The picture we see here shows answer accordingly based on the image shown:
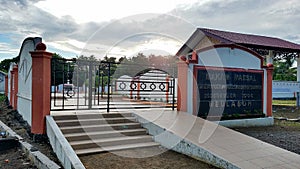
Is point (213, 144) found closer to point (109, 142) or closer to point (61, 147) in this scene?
point (109, 142)

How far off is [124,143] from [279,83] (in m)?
14.3

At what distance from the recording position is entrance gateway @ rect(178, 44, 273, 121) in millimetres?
6824

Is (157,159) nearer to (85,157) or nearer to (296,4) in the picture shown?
(85,157)

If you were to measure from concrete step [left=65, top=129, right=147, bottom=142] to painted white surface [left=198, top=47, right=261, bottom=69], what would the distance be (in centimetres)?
292

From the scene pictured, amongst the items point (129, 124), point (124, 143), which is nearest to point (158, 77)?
point (129, 124)

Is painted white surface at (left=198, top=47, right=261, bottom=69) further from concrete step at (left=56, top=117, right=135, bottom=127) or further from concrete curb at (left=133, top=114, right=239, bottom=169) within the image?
concrete step at (left=56, top=117, right=135, bottom=127)

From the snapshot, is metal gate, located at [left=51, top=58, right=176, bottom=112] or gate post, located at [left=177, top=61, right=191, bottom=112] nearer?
metal gate, located at [left=51, top=58, right=176, bottom=112]

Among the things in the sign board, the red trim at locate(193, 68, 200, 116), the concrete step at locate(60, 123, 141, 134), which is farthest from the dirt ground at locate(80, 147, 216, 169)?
the sign board

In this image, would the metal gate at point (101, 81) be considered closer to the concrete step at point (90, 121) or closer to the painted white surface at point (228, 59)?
the concrete step at point (90, 121)

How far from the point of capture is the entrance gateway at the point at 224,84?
682cm

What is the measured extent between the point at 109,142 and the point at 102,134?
0.27 meters

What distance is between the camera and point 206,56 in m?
7.04

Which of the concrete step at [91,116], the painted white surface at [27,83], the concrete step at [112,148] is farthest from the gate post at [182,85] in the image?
the painted white surface at [27,83]

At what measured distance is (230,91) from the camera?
7402 mm
